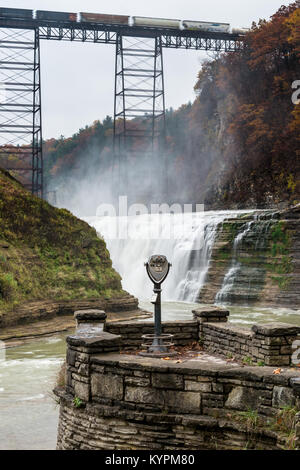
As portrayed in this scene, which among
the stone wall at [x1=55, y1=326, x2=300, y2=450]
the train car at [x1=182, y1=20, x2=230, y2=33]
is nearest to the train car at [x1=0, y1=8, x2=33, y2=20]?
the train car at [x1=182, y1=20, x2=230, y2=33]

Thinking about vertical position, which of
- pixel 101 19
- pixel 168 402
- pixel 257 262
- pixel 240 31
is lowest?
pixel 168 402

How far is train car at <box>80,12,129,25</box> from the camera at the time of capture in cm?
4259

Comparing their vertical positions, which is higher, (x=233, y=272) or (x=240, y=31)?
(x=240, y=31)

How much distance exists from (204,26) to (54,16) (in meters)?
10.4

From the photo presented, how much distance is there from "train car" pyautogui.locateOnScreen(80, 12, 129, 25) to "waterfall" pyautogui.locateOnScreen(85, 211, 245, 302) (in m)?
14.2

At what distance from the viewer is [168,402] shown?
7047 mm

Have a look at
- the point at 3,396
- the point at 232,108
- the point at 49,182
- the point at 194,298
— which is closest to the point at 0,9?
the point at 232,108

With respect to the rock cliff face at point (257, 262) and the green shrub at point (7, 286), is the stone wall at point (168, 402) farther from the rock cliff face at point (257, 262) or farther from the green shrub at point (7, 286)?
the rock cliff face at point (257, 262)

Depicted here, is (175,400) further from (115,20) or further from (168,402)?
(115,20)

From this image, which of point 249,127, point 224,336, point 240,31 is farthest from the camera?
point 240,31

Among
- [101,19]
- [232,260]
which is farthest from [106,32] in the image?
[232,260]

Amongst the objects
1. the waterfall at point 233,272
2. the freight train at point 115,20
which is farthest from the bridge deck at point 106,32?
the waterfall at point 233,272

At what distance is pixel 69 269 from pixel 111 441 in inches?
563

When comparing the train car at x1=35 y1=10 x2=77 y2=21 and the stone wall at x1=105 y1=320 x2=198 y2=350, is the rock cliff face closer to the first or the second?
the stone wall at x1=105 y1=320 x2=198 y2=350
